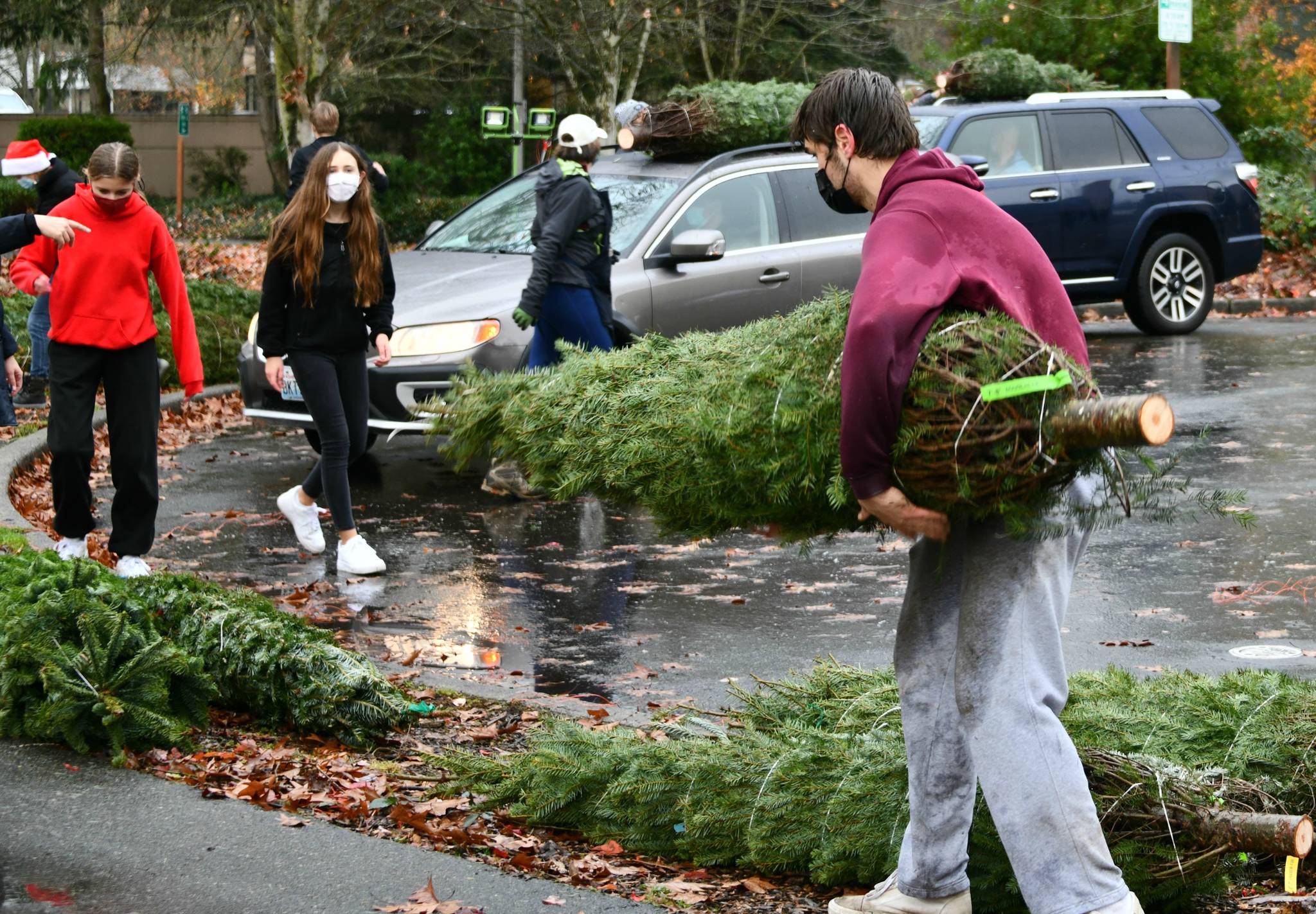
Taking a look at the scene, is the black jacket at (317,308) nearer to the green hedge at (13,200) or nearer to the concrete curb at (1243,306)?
the concrete curb at (1243,306)

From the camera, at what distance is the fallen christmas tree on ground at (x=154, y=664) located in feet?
15.2

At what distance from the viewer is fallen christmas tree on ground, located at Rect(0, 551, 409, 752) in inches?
182

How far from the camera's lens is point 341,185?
7.28 meters

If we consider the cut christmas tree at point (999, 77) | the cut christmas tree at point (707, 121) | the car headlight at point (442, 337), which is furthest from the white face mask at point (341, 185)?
the cut christmas tree at point (999, 77)

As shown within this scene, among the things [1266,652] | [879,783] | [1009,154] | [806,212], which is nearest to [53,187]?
[806,212]

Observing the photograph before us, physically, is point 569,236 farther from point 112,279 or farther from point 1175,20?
point 1175,20

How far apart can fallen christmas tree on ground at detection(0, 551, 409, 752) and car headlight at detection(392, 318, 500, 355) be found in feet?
12.4

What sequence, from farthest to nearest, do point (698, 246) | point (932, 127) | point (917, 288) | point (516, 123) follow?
point (516, 123), point (932, 127), point (698, 246), point (917, 288)

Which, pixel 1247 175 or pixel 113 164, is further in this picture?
pixel 1247 175

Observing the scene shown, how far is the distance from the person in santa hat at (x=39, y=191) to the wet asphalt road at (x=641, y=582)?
1.52 meters

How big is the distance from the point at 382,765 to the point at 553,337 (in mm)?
4354

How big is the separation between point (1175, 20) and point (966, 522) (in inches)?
636

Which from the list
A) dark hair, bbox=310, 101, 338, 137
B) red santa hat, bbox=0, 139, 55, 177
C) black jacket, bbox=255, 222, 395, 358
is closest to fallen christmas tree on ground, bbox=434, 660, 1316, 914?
black jacket, bbox=255, 222, 395, 358

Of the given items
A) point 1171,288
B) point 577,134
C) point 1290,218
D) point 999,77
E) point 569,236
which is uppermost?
point 999,77
